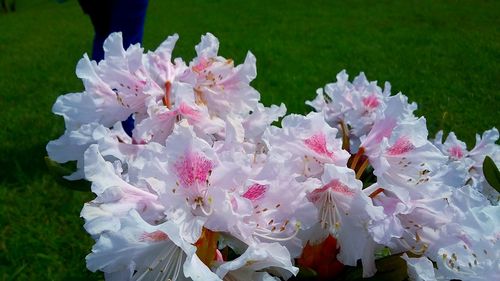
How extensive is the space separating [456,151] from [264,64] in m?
4.89

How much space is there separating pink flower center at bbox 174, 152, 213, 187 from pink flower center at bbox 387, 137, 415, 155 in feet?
0.77

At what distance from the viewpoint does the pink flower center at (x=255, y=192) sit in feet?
2.25

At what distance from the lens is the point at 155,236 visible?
67 cm

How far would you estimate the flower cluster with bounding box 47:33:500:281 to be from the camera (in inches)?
25.9

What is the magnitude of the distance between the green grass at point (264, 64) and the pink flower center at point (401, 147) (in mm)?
646

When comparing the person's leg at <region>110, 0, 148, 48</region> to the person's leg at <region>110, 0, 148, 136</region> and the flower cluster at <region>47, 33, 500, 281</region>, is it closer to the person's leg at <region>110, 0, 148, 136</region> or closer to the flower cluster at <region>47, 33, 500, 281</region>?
the person's leg at <region>110, 0, 148, 136</region>

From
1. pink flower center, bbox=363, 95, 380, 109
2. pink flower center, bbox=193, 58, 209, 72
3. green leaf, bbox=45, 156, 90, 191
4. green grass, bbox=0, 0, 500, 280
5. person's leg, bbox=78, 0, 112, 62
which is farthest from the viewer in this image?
person's leg, bbox=78, 0, 112, 62

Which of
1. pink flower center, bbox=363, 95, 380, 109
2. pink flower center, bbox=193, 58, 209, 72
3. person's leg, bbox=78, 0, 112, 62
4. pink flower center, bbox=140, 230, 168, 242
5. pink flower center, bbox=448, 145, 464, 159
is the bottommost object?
person's leg, bbox=78, 0, 112, 62

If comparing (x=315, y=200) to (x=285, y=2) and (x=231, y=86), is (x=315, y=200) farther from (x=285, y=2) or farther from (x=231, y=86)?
(x=285, y=2)

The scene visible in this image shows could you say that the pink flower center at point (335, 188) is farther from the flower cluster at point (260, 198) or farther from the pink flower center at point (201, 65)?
the pink flower center at point (201, 65)

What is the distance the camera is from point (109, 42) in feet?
3.14

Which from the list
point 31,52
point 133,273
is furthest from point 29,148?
point 31,52

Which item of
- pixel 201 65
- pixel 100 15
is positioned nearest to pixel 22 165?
pixel 100 15

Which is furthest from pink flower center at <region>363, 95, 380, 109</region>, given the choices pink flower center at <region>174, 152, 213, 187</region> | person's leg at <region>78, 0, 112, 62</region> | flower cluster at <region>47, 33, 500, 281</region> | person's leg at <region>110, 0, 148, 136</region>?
person's leg at <region>78, 0, 112, 62</region>
